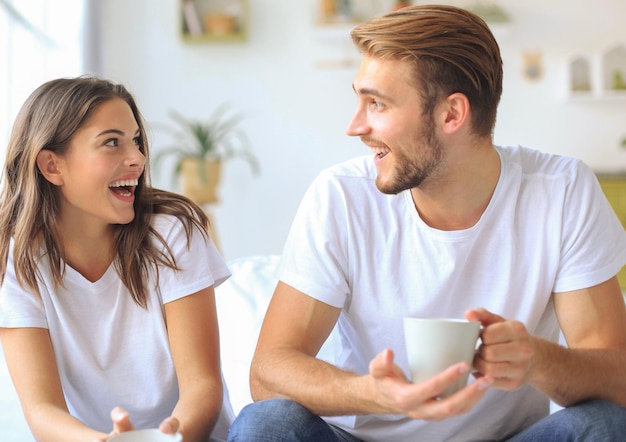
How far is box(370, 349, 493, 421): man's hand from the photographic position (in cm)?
111

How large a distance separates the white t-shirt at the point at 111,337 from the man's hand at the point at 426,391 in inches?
21.1

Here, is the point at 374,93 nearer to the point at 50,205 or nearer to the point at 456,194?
the point at 456,194

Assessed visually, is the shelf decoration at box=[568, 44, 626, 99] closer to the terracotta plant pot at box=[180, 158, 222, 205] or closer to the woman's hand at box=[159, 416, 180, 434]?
the terracotta plant pot at box=[180, 158, 222, 205]

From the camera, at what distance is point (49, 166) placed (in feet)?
5.34

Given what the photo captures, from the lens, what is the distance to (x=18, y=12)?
4.06 meters

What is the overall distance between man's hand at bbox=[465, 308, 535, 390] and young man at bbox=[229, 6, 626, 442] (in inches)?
11.2

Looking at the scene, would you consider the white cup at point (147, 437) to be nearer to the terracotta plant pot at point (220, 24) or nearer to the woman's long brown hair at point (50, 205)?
the woman's long brown hair at point (50, 205)

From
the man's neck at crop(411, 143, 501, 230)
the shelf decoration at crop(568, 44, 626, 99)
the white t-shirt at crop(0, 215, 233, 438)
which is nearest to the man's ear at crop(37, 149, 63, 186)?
the white t-shirt at crop(0, 215, 233, 438)

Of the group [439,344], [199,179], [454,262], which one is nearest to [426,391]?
[439,344]

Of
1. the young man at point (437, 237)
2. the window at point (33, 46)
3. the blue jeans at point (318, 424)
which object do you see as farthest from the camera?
the window at point (33, 46)

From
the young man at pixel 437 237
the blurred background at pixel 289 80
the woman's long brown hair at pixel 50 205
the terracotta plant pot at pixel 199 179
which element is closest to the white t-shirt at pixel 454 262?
the young man at pixel 437 237

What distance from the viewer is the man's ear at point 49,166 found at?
5.29ft

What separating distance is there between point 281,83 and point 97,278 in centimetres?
392

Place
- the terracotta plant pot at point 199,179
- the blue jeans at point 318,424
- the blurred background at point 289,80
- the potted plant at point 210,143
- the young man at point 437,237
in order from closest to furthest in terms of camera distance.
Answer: the blue jeans at point 318,424, the young man at point 437,237, the terracotta plant pot at point 199,179, the potted plant at point 210,143, the blurred background at point 289,80
